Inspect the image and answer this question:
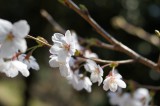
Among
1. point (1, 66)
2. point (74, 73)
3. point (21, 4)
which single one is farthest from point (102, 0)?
point (1, 66)

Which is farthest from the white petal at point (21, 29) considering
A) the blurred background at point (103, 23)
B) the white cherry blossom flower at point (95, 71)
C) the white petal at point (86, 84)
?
the blurred background at point (103, 23)

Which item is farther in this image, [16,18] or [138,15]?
[16,18]

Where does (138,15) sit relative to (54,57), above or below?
above

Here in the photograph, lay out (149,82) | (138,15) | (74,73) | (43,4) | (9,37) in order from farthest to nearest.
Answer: (43,4)
(138,15)
(149,82)
(74,73)
(9,37)

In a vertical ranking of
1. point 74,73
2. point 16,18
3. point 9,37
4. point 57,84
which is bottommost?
point 9,37

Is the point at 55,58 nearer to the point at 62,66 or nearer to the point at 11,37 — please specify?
the point at 62,66

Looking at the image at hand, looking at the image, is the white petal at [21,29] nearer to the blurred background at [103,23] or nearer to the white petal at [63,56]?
the white petal at [63,56]

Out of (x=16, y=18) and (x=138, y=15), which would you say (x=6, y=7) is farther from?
(x=138, y=15)
